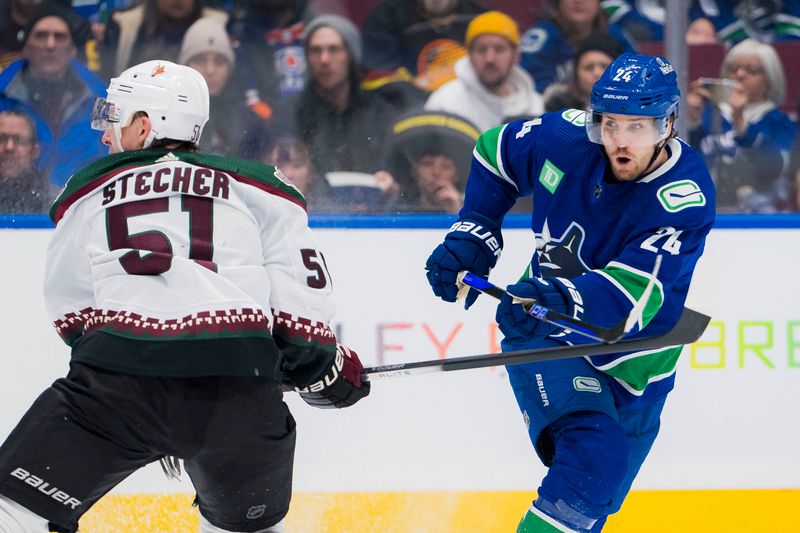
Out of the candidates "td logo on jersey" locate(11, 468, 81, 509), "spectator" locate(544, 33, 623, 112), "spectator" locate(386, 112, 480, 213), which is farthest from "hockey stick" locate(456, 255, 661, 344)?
"spectator" locate(544, 33, 623, 112)

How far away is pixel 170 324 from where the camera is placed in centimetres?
210

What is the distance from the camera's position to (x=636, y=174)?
254 cm

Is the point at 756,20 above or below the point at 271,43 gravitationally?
below

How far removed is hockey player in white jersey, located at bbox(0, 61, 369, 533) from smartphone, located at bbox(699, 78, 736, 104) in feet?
7.34

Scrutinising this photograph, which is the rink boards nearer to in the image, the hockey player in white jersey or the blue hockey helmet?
the blue hockey helmet

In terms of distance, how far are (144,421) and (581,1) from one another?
8.52 ft

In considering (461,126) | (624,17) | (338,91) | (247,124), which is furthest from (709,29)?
(247,124)

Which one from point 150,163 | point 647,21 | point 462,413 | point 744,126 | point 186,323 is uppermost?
point 150,163

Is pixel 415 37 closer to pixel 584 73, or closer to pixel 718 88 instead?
pixel 584 73

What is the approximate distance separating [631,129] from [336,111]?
1622mm

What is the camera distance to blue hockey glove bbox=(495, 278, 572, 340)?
241cm

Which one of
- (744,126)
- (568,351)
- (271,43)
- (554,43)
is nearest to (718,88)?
(744,126)

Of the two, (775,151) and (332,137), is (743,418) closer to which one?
(775,151)

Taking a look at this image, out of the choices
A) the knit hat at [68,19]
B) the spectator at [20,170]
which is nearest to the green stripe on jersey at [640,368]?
the spectator at [20,170]
